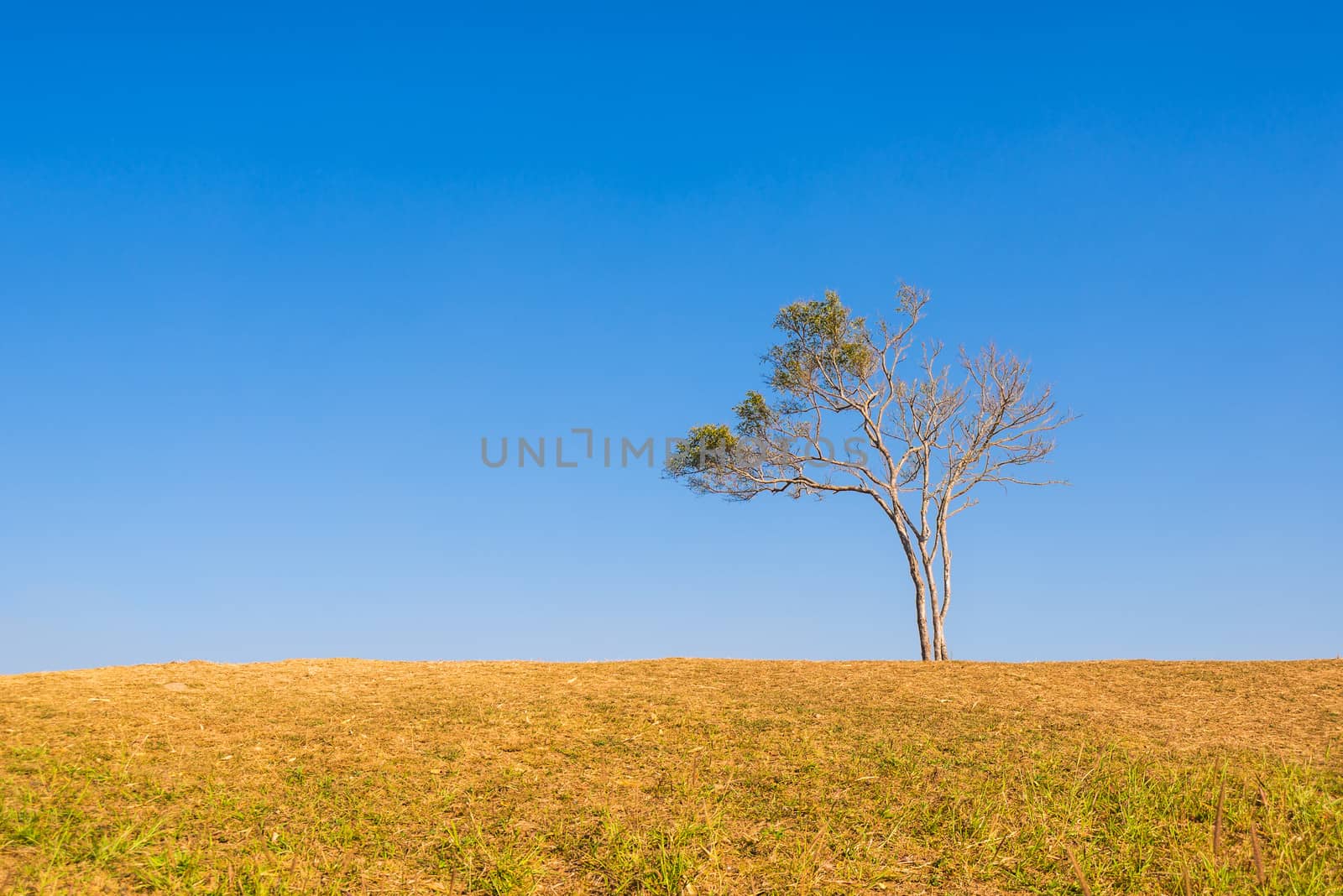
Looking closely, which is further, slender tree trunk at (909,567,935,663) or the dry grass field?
slender tree trunk at (909,567,935,663)

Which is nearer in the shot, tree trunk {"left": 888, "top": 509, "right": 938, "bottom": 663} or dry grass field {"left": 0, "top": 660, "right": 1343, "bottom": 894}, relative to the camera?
dry grass field {"left": 0, "top": 660, "right": 1343, "bottom": 894}

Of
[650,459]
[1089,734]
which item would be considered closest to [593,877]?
[1089,734]

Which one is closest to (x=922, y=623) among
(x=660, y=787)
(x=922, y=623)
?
(x=922, y=623)

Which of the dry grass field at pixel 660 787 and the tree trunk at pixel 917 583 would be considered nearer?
the dry grass field at pixel 660 787

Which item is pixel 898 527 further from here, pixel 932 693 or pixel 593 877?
pixel 593 877

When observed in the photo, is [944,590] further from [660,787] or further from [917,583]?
[660,787]

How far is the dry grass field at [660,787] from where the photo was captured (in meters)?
7.30

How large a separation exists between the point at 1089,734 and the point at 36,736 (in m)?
12.1

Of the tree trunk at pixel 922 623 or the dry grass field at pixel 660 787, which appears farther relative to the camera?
the tree trunk at pixel 922 623

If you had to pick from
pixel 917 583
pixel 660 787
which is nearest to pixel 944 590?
pixel 917 583

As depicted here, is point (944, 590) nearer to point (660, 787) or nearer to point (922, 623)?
point (922, 623)

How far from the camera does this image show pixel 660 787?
29.2 feet

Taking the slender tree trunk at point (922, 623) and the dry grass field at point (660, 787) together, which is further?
the slender tree trunk at point (922, 623)

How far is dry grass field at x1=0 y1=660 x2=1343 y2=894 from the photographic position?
7297 mm
